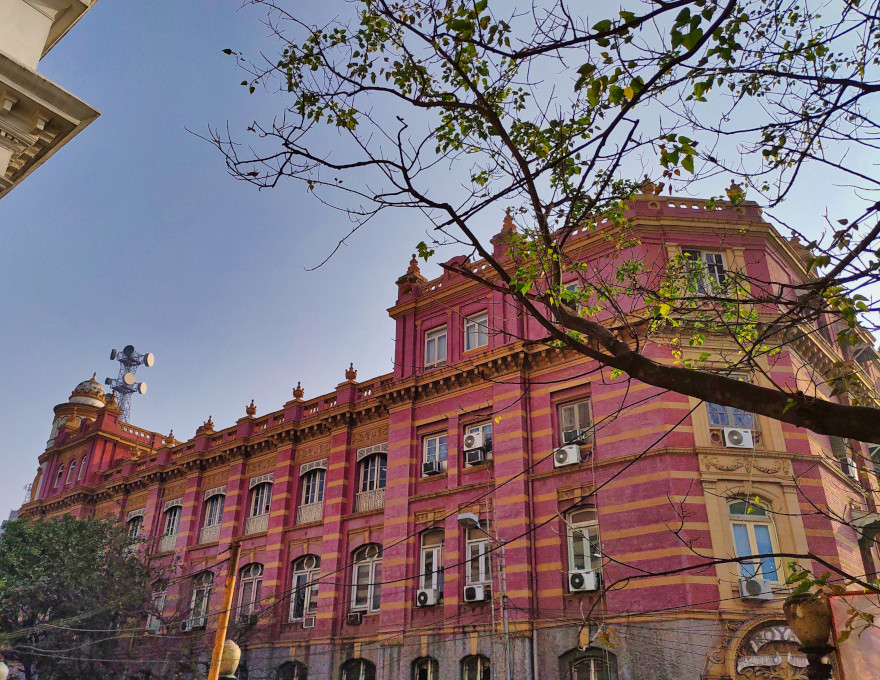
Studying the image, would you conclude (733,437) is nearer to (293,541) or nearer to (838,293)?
(838,293)

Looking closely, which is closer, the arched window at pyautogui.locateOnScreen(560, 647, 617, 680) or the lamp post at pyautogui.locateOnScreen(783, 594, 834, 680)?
the lamp post at pyautogui.locateOnScreen(783, 594, 834, 680)

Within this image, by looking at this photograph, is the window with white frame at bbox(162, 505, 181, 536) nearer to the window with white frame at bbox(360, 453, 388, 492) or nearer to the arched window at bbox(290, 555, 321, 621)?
the arched window at bbox(290, 555, 321, 621)

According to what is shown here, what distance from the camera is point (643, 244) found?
19.7 m

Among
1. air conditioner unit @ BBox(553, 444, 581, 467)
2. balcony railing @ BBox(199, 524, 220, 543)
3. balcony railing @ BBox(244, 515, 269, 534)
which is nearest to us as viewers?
air conditioner unit @ BBox(553, 444, 581, 467)

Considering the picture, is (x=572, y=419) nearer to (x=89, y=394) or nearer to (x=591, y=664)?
(x=591, y=664)

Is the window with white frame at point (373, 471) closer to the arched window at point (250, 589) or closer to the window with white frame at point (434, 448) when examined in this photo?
the window with white frame at point (434, 448)

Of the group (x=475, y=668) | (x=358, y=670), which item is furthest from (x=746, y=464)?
(x=358, y=670)

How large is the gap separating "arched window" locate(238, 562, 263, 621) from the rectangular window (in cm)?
784

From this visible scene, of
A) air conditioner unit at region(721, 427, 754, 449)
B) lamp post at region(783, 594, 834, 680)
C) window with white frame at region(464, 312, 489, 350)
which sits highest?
window with white frame at region(464, 312, 489, 350)

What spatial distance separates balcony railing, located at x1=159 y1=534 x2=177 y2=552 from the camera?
29141mm

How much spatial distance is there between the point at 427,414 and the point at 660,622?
30.4ft

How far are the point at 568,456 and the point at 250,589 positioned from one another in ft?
43.2

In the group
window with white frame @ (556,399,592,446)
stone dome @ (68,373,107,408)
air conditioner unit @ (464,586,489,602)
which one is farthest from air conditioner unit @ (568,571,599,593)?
stone dome @ (68,373,107,408)

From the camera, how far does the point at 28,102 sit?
32.0ft
